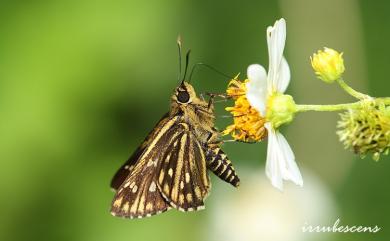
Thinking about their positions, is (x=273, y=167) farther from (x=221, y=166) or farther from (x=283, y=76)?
(x=221, y=166)

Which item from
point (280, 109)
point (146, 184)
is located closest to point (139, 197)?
point (146, 184)

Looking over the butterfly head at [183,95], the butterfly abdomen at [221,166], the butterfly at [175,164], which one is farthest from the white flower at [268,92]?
the butterfly head at [183,95]

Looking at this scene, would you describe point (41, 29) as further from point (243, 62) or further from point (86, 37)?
point (243, 62)

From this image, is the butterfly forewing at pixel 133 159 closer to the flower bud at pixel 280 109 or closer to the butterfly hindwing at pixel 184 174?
the butterfly hindwing at pixel 184 174

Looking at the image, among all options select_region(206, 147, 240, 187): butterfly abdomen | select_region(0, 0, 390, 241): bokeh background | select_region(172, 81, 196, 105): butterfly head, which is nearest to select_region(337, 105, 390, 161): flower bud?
select_region(206, 147, 240, 187): butterfly abdomen

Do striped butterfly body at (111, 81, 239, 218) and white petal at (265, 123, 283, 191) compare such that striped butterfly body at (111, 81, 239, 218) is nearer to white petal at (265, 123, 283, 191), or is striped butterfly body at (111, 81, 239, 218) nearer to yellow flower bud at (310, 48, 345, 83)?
white petal at (265, 123, 283, 191)
